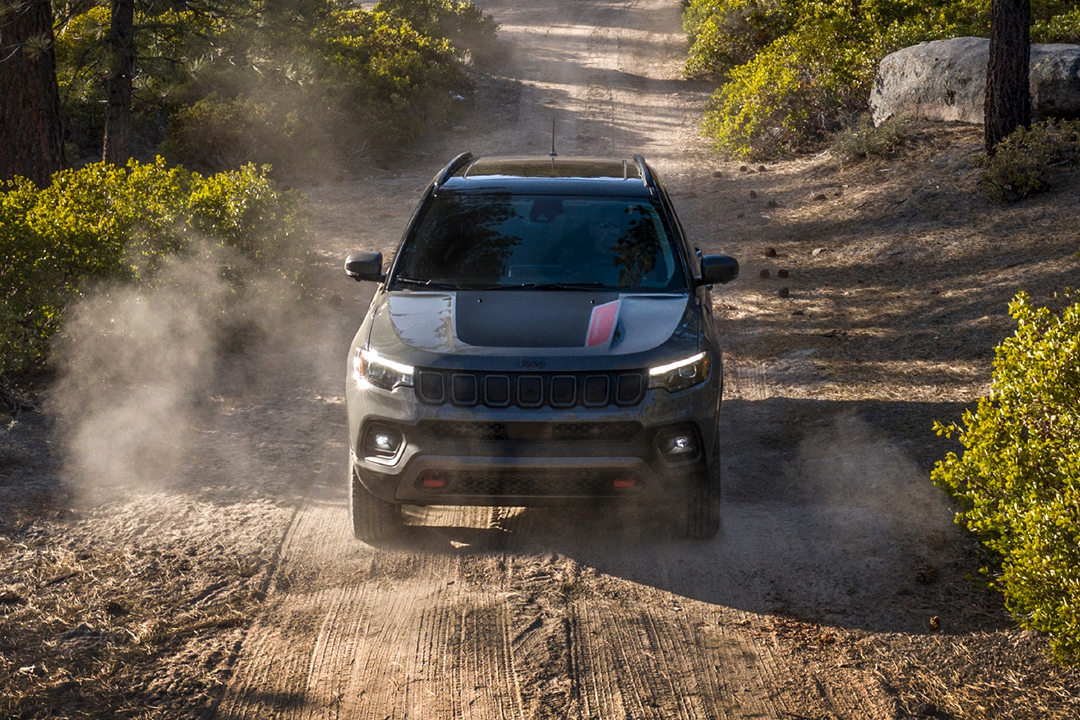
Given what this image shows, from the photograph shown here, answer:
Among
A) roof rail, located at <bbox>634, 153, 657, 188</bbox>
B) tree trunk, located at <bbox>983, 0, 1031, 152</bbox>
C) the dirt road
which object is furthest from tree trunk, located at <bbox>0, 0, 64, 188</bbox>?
tree trunk, located at <bbox>983, 0, 1031, 152</bbox>

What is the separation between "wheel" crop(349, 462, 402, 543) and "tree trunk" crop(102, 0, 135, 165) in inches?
318

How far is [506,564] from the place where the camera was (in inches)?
199

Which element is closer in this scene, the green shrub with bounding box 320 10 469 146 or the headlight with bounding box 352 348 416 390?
the headlight with bounding box 352 348 416 390

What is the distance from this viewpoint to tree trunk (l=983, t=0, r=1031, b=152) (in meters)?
11.6

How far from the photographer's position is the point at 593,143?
19.5 metres

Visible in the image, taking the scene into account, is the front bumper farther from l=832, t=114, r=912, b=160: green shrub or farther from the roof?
l=832, t=114, r=912, b=160: green shrub

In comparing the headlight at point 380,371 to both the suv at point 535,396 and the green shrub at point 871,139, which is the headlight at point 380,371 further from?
the green shrub at point 871,139

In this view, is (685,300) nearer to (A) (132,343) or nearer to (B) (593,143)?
(A) (132,343)

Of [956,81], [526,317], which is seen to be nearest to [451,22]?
[956,81]

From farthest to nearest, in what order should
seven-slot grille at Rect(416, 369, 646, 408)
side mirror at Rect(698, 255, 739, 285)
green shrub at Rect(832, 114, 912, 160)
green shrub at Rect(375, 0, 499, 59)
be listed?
green shrub at Rect(375, 0, 499, 59) → green shrub at Rect(832, 114, 912, 160) → side mirror at Rect(698, 255, 739, 285) → seven-slot grille at Rect(416, 369, 646, 408)

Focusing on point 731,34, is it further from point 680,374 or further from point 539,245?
point 680,374

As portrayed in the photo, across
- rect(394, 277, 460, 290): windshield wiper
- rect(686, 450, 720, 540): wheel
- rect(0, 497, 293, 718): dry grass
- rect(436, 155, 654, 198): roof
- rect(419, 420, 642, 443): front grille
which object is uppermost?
rect(436, 155, 654, 198): roof

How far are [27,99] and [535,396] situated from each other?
371 inches

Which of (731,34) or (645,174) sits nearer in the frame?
(645,174)
